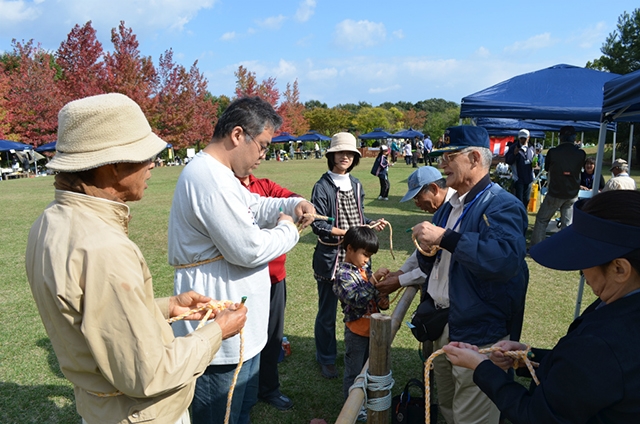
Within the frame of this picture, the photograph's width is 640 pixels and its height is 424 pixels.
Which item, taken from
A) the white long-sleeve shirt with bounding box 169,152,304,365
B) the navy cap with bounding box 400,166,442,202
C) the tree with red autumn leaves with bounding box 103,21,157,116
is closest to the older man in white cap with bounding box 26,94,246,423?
the white long-sleeve shirt with bounding box 169,152,304,365

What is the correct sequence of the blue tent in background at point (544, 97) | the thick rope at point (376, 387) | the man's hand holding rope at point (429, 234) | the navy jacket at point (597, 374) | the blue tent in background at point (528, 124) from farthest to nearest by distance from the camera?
the blue tent in background at point (528, 124)
the blue tent in background at point (544, 97)
the man's hand holding rope at point (429, 234)
the thick rope at point (376, 387)
the navy jacket at point (597, 374)

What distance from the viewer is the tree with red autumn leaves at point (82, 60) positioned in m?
31.7

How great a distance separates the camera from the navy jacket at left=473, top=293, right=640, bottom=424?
127 centimetres

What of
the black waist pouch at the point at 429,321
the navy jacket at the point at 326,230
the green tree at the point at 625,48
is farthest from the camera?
the green tree at the point at 625,48

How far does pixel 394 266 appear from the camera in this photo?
743 cm

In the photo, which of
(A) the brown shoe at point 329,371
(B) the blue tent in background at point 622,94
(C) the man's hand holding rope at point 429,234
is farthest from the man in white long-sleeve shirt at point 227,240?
(B) the blue tent in background at point 622,94

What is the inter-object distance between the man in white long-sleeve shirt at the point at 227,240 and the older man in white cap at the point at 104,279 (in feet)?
1.58

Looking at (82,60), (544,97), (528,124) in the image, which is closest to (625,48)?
(528,124)

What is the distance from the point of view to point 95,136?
139 centimetres

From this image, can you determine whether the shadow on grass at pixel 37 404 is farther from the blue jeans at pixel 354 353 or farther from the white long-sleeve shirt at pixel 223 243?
the blue jeans at pixel 354 353

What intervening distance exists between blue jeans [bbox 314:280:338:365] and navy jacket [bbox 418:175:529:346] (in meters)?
1.61

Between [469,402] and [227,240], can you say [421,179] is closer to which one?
[469,402]

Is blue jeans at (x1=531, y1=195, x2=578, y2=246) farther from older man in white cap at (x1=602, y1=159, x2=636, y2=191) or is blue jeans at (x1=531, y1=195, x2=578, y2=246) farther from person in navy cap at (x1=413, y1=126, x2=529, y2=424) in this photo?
person in navy cap at (x1=413, y1=126, x2=529, y2=424)

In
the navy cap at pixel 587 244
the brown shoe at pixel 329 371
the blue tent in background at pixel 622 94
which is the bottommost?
the brown shoe at pixel 329 371
